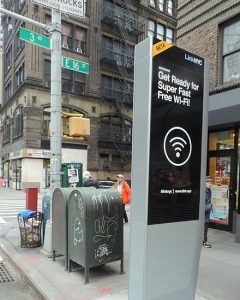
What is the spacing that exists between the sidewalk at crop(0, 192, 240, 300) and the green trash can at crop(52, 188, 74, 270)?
326 mm

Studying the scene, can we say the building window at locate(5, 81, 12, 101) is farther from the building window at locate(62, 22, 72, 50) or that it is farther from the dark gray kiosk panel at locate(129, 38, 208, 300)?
the dark gray kiosk panel at locate(129, 38, 208, 300)

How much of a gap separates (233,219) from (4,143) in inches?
1263

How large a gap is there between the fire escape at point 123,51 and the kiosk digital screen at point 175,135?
2713 centimetres

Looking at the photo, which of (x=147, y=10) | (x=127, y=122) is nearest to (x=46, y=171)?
(x=127, y=122)

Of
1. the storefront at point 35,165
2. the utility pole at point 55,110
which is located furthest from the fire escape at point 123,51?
the utility pole at point 55,110

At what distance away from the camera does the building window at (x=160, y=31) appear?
34.2 metres

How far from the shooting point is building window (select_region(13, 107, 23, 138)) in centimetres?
2827

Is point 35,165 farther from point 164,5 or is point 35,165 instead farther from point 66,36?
point 164,5

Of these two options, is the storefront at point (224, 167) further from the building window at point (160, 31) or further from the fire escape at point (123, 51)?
the building window at point (160, 31)

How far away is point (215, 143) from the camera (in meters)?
9.58

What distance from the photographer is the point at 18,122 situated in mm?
29344

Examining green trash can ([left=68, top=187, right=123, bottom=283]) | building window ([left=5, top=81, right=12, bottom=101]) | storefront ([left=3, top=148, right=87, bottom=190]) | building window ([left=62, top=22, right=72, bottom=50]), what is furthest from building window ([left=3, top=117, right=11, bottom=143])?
green trash can ([left=68, top=187, right=123, bottom=283])

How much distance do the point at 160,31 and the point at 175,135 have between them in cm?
3395

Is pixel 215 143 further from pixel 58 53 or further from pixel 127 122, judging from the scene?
pixel 127 122
